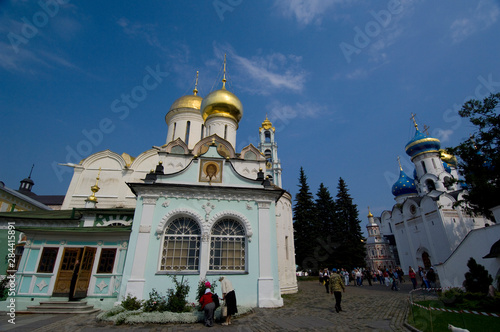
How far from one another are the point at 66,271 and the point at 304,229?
28.3 m

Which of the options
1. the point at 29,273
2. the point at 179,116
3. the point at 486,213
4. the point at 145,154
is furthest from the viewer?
the point at 179,116

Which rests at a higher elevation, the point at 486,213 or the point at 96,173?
the point at 96,173

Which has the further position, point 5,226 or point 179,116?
point 179,116

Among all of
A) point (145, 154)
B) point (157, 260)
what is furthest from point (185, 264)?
point (145, 154)

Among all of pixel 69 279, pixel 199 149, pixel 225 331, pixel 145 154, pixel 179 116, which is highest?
pixel 179 116

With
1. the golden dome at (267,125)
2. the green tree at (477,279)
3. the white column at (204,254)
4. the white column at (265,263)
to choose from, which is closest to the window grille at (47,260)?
the white column at (204,254)

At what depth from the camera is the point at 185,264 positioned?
10336mm

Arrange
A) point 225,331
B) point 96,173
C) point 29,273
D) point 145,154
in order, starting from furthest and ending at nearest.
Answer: point 145,154
point 96,173
point 29,273
point 225,331

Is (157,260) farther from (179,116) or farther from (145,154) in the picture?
(179,116)

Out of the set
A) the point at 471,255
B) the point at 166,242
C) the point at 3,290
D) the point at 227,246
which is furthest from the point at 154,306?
the point at 471,255

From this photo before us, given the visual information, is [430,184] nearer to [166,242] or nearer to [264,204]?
[264,204]

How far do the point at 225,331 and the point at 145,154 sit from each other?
16782 millimetres

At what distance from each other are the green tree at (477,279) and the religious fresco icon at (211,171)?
38.8 ft

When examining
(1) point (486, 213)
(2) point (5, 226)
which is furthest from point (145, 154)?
(1) point (486, 213)
